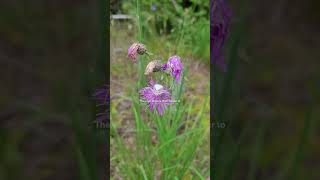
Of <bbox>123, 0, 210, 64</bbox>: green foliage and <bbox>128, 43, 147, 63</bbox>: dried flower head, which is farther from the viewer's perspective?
<bbox>123, 0, 210, 64</bbox>: green foliage

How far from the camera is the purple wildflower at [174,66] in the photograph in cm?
80

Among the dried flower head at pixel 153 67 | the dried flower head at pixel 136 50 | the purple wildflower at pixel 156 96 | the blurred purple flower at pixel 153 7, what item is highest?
the blurred purple flower at pixel 153 7

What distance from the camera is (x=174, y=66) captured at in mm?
804

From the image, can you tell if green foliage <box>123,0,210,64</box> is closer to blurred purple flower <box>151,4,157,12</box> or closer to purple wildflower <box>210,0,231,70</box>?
blurred purple flower <box>151,4,157,12</box>

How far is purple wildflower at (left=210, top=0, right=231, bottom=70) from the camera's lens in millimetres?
719

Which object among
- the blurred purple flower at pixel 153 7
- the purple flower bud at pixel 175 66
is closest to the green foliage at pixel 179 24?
the blurred purple flower at pixel 153 7

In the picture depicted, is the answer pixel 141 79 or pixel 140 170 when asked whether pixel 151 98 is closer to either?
pixel 141 79

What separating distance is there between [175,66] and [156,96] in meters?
0.07

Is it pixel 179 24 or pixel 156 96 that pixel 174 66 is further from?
pixel 179 24

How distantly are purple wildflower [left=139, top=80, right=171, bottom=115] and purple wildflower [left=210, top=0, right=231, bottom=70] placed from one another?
123 millimetres

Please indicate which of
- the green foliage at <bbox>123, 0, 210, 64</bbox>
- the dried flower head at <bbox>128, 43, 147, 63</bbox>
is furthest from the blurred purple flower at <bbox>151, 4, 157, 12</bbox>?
the dried flower head at <bbox>128, 43, 147, 63</bbox>
